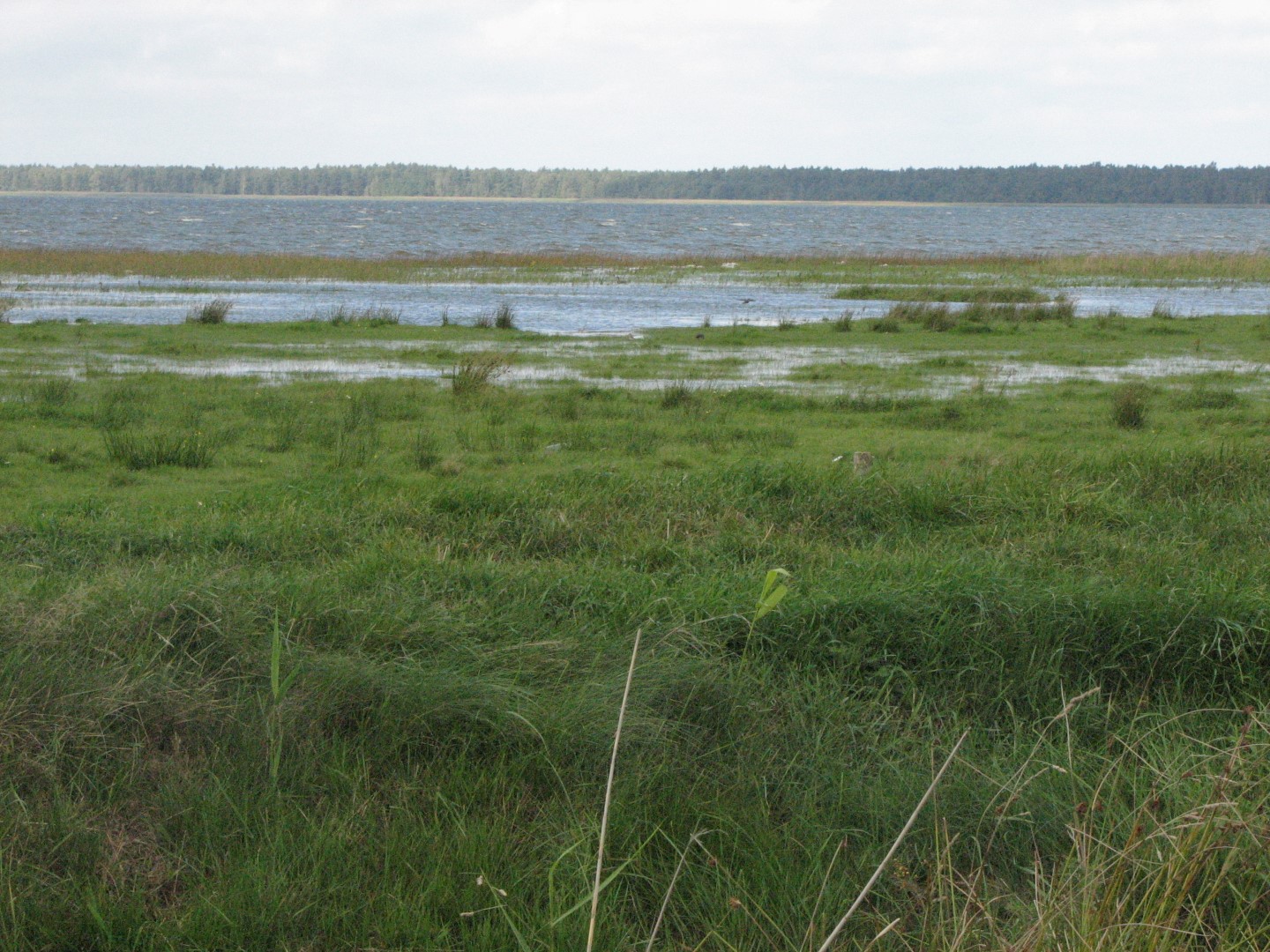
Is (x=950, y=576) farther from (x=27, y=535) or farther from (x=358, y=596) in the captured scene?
(x=27, y=535)

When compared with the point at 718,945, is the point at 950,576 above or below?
above

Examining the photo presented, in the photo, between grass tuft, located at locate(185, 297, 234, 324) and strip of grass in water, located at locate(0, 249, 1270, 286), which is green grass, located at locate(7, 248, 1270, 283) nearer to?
strip of grass in water, located at locate(0, 249, 1270, 286)

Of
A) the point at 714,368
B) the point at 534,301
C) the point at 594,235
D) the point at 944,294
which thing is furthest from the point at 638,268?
the point at 594,235

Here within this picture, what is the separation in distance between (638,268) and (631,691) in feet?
144

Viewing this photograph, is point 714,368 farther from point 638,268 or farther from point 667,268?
point 667,268

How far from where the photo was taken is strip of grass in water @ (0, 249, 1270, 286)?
4081 cm

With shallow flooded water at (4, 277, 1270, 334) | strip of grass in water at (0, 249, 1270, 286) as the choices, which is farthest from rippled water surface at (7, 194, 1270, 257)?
shallow flooded water at (4, 277, 1270, 334)

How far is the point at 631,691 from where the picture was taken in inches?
198

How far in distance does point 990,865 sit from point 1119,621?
2753 mm

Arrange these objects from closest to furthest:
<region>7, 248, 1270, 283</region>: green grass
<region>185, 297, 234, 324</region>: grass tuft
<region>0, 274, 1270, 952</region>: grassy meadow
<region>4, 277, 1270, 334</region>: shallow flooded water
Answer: <region>0, 274, 1270, 952</region>: grassy meadow < <region>185, 297, 234, 324</region>: grass tuft < <region>4, 277, 1270, 334</region>: shallow flooded water < <region>7, 248, 1270, 283</region>: green grass

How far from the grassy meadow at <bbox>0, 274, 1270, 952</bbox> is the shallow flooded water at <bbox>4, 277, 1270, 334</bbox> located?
16597 millimetres

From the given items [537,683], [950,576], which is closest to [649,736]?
[537,683]

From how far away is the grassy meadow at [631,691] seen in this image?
3525mm

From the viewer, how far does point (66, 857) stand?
3.73m
